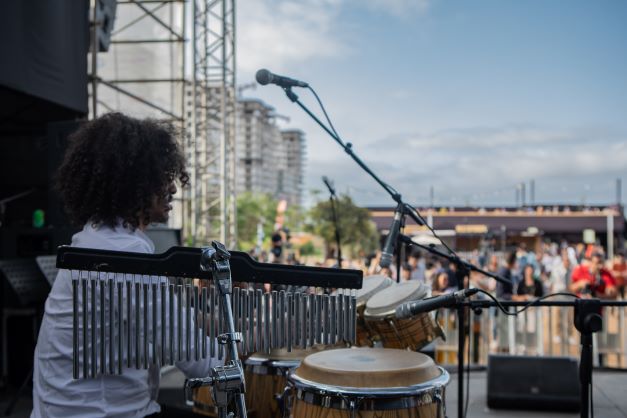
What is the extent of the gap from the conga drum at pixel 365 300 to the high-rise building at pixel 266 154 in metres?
82.1

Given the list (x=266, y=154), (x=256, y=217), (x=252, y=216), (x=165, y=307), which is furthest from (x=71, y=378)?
(x=266, y=154)

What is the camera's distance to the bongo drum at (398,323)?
3.16m

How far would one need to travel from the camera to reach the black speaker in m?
5.06

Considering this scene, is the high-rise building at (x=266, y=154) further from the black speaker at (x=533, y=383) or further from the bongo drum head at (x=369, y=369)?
the bongo drum head at (x=369, y=369)

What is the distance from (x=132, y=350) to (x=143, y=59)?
1384 cm

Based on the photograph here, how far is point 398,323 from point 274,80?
4.93 feet

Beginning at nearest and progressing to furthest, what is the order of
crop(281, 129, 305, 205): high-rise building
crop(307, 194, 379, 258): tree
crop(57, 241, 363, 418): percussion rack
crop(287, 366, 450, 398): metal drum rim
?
crop(57, 241, 363, 418): percussion rack → crop(287, 366, 450, 398): metal drum rim → crop(307, 194, 379, 258): tree → crop(281, 129, 305, 205): high-rise building

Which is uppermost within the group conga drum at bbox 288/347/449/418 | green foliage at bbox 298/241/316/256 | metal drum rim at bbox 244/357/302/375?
conga drum at bbox 288/347/449/418

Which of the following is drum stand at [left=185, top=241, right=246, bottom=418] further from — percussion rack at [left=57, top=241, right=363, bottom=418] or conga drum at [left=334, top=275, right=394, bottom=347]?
conga drum at [left=334, top=275, right=394, bottom=347]

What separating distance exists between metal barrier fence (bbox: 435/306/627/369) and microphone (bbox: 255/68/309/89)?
515 cm

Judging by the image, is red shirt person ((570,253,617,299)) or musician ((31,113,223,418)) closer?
musician ((31,113,223,418))

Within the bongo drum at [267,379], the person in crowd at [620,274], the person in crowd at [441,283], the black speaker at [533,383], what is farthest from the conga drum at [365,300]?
the person in crowd at [620,274]

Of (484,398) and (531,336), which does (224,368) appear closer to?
(484,398)

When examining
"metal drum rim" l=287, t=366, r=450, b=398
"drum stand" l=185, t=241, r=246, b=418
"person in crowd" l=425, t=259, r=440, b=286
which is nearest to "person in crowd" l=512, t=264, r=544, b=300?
"person in crowd" l=425, t=259, r=440, b=286
